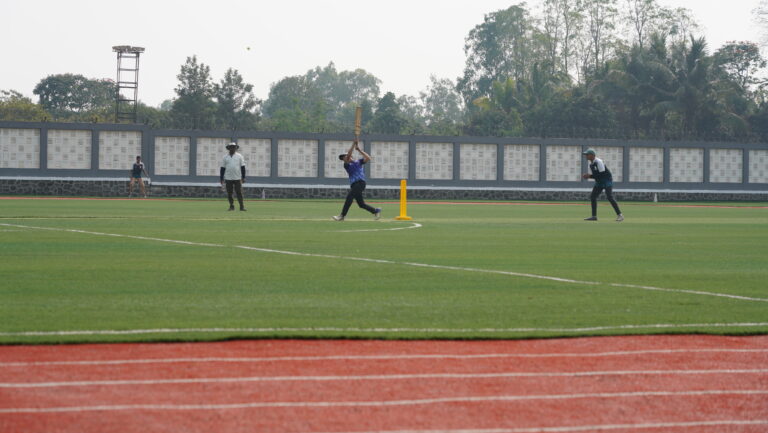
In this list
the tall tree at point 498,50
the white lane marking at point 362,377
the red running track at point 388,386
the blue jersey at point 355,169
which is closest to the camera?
the red running track at point 388,386

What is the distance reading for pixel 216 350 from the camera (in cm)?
673

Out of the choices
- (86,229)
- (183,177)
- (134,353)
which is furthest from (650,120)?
(134,353)

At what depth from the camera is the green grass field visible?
7746mm

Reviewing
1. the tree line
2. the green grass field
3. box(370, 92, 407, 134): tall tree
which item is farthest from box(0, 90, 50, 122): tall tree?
the green grass field

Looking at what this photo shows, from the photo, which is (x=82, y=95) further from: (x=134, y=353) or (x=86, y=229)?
(x=134, y=353)

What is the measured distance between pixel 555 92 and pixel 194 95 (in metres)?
30.5

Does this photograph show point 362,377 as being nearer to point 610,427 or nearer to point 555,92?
point 610,427

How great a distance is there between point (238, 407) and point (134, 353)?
1.55 metres

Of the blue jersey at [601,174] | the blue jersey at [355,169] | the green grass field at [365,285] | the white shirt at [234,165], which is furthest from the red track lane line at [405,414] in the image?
the white shirt at [234,165]

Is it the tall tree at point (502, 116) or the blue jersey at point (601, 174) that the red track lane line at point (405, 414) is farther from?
the tall tree at point (502, 116)

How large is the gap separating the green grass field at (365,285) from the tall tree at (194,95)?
225 feet

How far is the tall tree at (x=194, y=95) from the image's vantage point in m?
86.1

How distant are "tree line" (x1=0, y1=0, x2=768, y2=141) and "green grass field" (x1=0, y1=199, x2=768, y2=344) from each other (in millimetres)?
35645

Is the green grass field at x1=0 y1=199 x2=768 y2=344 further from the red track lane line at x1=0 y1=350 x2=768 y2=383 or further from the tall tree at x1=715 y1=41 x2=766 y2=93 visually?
the tall tree at x1=715 y1=41 x2=766 y2=93
